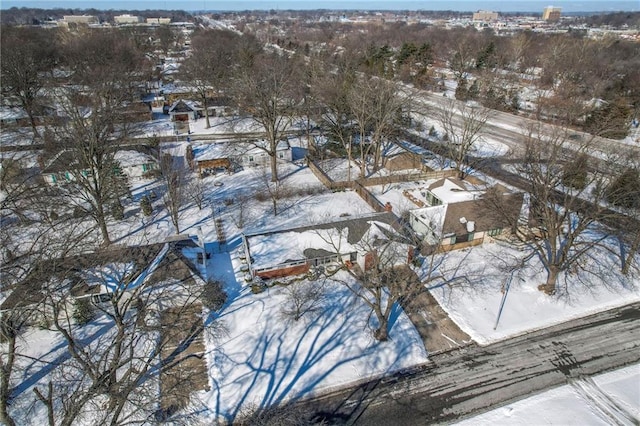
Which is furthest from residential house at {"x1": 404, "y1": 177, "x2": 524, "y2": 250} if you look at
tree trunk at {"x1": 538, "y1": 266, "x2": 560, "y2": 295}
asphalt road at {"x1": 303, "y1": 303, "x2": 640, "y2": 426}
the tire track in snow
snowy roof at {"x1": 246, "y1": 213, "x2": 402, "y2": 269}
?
the tire track in snow

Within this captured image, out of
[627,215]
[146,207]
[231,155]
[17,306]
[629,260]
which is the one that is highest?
[17,306]

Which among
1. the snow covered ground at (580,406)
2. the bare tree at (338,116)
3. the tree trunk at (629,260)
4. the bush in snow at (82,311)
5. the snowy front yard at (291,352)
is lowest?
the snowy front yard at (291,352)

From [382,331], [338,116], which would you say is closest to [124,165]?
[338,116]

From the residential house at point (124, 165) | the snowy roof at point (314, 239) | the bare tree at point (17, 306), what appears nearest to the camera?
the bare tree at point (17, 306)

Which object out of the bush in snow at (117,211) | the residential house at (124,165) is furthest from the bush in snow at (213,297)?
the residential house at (124,165)

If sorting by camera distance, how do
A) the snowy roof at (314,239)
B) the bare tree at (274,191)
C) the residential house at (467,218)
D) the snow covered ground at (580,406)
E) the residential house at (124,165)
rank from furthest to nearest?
the residential house at (124,165)
the bare tree at (274,191)
the residential house at (467,218)
the snowy roof at (314,239)
the snow covered ground at (580,406)

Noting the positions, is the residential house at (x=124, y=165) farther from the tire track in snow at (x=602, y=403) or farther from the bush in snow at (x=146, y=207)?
the tire track in snow at (x=602, y=403)

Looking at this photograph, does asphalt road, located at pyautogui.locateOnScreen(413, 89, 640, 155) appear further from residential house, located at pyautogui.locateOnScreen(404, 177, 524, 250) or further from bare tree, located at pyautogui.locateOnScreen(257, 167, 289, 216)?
bare tree, located at pyautogui.locateOnScreen(257, 167, 289, 216)

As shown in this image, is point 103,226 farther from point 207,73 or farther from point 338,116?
point 207,73
